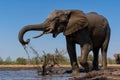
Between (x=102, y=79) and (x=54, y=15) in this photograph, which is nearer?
(x=102, y=79)

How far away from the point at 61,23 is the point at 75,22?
626 mm

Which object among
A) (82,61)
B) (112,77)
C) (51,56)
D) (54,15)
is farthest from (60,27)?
(51,56)

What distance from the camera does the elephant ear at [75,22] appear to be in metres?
14.7

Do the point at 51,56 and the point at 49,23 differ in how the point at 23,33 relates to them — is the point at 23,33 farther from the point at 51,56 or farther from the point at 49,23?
the point at 51,56

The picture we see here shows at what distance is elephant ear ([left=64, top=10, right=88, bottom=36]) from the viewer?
14742 millimetres

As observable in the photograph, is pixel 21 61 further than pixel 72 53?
Yes

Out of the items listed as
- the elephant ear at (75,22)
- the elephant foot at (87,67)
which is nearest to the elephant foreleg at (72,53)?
the elephant foot at (87,67)

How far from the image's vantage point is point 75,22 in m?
14.9

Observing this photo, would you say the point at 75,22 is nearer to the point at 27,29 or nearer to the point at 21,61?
the point at 27,29

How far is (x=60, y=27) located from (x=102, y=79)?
2.27 meters

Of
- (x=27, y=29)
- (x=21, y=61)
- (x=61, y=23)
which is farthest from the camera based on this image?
(x=21, y=61)

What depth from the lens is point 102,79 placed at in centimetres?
1342

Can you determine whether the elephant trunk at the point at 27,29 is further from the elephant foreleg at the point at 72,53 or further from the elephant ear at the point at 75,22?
the elephant foreleg at the point at 72,53

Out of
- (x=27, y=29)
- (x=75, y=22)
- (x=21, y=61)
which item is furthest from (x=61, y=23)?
(x=21, y=61)
